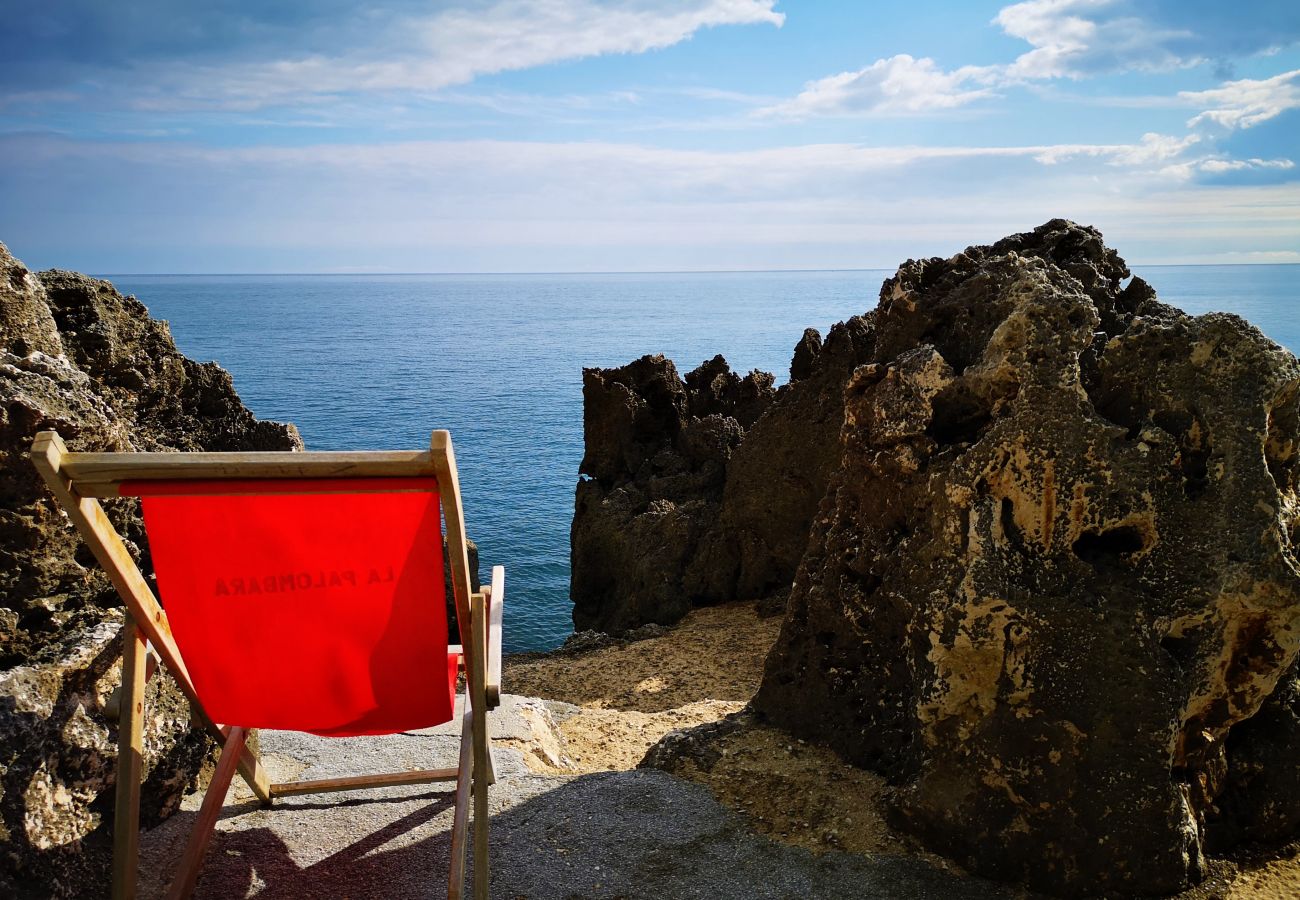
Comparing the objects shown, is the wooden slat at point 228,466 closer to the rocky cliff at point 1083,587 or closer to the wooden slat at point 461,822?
the wooden slat at point 461,822

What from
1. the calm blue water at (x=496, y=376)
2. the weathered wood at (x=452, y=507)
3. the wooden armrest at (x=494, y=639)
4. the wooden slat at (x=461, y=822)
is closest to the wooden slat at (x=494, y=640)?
the wooden armrest at (x=494, y=639)

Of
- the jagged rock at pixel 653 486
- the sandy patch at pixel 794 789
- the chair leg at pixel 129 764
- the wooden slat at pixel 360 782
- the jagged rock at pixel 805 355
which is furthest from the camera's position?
the jagged rock at pixel 653 486

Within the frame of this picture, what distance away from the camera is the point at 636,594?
35.6ft

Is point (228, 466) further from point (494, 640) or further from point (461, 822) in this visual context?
point (461, 822)

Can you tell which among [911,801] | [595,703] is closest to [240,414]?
[595,703]

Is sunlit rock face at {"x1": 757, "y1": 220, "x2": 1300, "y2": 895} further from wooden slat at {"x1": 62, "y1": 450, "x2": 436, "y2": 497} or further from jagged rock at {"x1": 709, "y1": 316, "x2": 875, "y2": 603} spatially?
jagged rock at {"x1": 709, "y1": 316, "x2": 875, "y2": 603}

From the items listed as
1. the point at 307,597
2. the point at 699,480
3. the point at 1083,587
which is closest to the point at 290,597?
the point at 307,597

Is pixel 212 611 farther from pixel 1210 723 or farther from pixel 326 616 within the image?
pixel 1210 723

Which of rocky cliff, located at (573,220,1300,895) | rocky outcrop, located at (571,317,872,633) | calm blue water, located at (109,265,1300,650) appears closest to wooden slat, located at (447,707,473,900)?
rocky cliff, located at (573,220,1300,895)

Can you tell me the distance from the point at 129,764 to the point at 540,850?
153 centimetres

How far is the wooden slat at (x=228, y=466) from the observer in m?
2.62

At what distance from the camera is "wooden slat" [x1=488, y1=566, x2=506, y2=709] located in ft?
10.5

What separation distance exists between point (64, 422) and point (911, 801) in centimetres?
344

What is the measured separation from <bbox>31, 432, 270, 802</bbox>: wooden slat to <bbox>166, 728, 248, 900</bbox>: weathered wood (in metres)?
0.10
